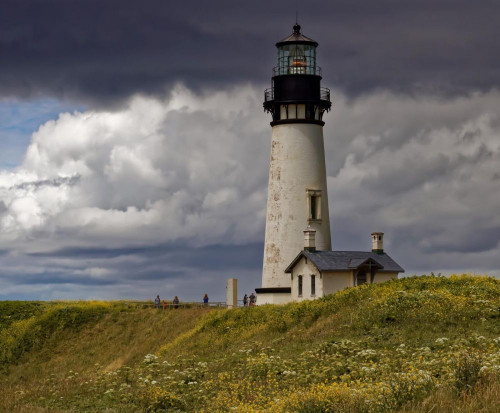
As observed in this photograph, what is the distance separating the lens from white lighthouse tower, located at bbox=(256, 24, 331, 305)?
169 ft

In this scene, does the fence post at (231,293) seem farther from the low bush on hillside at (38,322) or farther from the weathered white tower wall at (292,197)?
the low bush on hillside at (38,322)

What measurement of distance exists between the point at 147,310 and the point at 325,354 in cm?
3535

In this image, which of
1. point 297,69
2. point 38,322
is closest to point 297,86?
point 297,69

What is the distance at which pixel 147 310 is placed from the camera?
59.6 m

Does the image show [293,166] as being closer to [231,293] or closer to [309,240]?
[309,240]

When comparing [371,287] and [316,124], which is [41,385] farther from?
[316,124]

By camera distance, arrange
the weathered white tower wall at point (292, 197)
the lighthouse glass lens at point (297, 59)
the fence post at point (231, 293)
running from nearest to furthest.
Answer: the weathered white tower wall at point (292, 197), the lighthouse glass lens at point (297, 59), the fence post at point (231, 293)

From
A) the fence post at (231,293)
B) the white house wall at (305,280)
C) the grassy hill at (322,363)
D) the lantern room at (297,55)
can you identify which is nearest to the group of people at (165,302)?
the fence post at (231,293)

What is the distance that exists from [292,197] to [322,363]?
91.8 ft

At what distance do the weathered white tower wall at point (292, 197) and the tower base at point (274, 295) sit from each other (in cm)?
28

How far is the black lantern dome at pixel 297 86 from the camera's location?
52.7 m

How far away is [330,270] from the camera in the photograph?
Answer: 48.2m

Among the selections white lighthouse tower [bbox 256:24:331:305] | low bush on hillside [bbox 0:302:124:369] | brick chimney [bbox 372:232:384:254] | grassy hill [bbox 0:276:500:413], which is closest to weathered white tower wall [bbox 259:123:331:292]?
white lighthouse tower [bbox 256:24:331:305]

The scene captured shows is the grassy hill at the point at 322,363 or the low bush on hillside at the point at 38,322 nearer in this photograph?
the grassy hill at the point at 322,363
